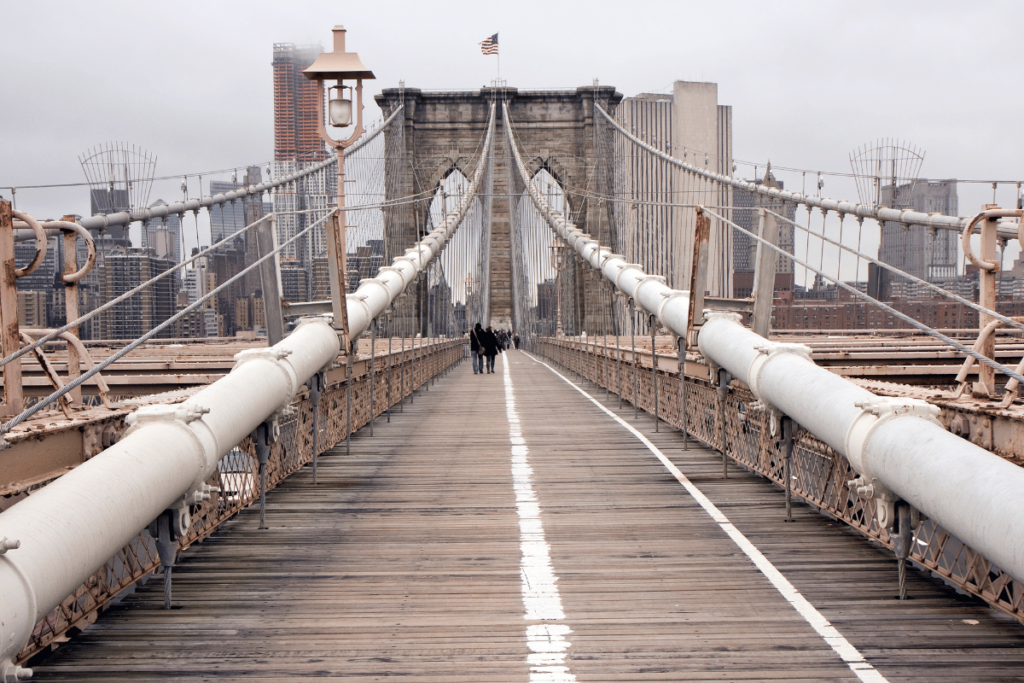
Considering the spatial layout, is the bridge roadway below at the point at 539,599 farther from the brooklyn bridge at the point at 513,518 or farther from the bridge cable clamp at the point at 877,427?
the bridge cable clamp at the point at 877,427

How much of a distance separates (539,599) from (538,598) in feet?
0.07

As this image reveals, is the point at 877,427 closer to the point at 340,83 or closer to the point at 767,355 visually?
the point at 767,355

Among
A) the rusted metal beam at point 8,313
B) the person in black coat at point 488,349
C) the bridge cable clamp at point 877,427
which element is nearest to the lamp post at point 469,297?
the person in black coat at point 488,349

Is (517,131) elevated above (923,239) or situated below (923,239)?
above

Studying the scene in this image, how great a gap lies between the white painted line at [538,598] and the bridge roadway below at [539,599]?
0.01 meters

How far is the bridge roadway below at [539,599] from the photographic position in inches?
155

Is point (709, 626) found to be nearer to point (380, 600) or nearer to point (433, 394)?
point (380, 600)

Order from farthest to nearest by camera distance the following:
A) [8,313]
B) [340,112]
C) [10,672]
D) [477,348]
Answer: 1. [477,348]
2. [340,112]
3. [8,313]
4. [10,672]

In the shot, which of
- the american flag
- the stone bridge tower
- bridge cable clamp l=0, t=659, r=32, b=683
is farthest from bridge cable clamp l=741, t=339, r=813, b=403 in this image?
the stone bridge tower

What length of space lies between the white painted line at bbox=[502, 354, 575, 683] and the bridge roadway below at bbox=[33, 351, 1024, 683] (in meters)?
0.01

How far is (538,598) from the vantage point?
4.88 metres

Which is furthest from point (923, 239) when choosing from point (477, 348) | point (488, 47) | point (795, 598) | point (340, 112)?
point (488, 47)

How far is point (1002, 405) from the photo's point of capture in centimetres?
557

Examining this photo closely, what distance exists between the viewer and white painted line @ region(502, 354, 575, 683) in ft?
12.9
